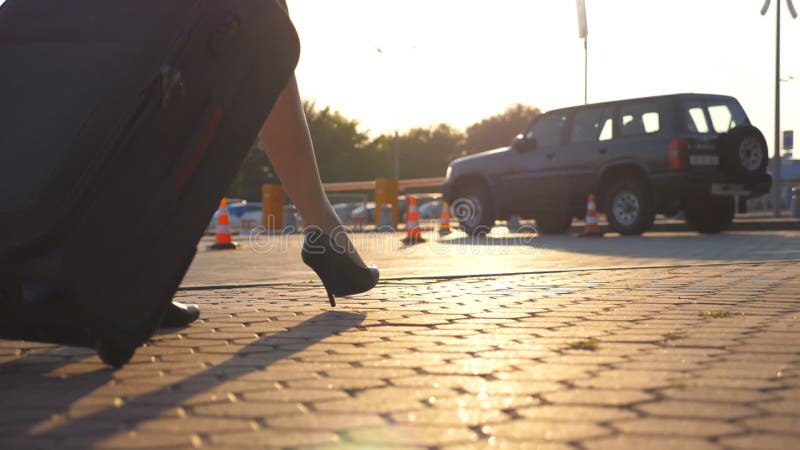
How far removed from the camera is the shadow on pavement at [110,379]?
2396 mm

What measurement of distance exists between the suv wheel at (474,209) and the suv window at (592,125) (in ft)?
6.26

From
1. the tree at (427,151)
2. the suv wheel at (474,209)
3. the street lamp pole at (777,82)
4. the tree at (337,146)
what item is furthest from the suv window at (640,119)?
the tree at (427,151)

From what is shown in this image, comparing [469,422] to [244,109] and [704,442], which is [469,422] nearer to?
[704,442]

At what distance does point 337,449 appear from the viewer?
218 cm

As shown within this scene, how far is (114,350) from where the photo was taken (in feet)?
9.74

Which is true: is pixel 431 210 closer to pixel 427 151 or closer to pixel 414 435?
pixel 427 151

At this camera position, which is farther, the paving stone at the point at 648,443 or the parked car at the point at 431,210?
the parked car at the point at 431,210

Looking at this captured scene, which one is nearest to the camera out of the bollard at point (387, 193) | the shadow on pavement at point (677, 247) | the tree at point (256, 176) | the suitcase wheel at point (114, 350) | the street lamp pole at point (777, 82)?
the suitcase wheel at point (114, 350)

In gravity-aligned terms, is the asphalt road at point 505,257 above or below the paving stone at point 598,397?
above

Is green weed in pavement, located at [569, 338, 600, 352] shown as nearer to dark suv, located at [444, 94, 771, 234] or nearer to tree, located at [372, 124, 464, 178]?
dark suv, located at [444, 94, 771, 234]

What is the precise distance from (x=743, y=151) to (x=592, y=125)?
212 cm

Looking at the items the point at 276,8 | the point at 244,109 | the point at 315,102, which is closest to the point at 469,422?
the point at 244,109

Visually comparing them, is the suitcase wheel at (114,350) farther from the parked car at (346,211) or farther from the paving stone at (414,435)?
the parked car at (346,211)

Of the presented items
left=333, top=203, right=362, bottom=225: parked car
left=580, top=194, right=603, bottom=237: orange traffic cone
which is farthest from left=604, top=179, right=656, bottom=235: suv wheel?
left=333, top=203, right=362, bottom=225: parked car
